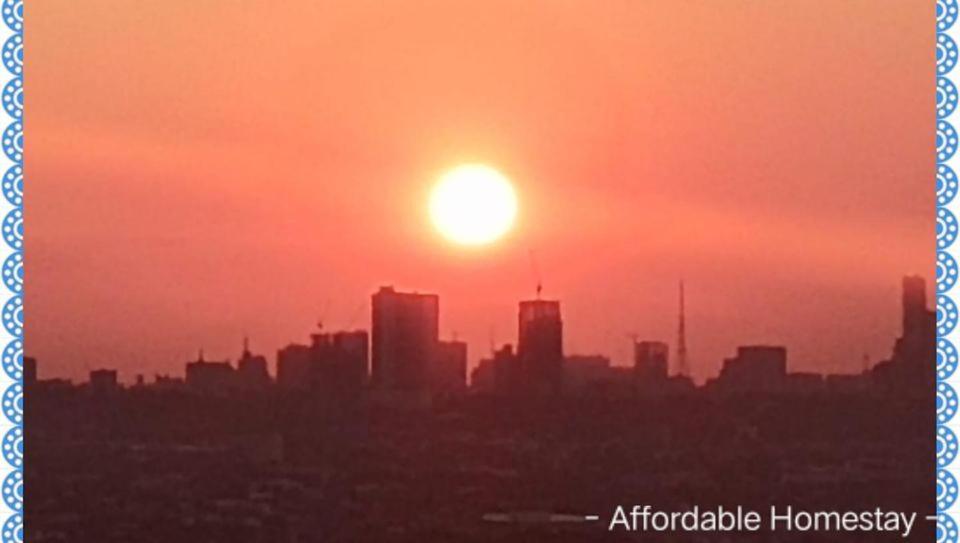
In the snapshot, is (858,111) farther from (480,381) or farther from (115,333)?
(115,333)

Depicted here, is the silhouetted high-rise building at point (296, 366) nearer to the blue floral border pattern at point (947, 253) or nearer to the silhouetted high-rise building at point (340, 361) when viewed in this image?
the silhouetted high-rise building at point (340, 361)

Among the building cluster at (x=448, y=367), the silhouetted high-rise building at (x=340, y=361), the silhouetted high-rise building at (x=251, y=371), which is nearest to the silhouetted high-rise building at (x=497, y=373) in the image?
the building cluster at (x=448, y=367)

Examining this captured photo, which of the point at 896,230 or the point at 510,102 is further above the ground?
the point at 510,102

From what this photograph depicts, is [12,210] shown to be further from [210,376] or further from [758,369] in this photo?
[758,369]

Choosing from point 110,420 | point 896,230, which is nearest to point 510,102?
point 896,230

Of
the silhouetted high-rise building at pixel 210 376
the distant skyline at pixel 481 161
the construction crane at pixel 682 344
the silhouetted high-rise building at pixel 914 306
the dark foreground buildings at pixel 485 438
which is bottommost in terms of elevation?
the dark foreground buildings at pixel 485 438

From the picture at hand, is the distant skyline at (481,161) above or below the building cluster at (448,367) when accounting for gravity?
above
